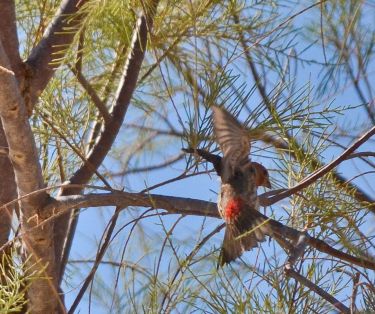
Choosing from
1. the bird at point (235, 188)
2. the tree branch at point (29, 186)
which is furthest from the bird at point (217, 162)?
the tree branch at point (29, 186)

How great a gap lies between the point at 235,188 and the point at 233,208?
26mm

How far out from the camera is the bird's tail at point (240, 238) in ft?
2.62

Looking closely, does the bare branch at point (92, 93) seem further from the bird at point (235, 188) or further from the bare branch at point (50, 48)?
the bird at point (235, 188)

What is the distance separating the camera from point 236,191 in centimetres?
84

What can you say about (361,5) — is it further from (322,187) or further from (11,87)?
(11,87)

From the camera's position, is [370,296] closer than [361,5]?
Yes

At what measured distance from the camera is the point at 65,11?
1063 millimetres

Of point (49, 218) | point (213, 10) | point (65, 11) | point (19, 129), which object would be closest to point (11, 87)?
point (19, 129)

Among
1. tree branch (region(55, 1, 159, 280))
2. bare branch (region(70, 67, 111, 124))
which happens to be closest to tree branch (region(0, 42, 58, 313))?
tree branch (region(55, 1, 159, 280))

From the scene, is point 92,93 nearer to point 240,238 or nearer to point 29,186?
point 29,186

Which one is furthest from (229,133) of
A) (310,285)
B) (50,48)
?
(50,48)

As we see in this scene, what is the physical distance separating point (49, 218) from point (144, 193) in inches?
4.6

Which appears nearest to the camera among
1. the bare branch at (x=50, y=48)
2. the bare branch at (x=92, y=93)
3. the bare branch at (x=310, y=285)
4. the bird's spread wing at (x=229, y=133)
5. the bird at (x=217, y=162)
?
the bare branch at (x=310, y=285)

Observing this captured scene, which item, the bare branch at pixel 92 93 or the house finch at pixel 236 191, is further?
the bare branch at pixel 92 93
